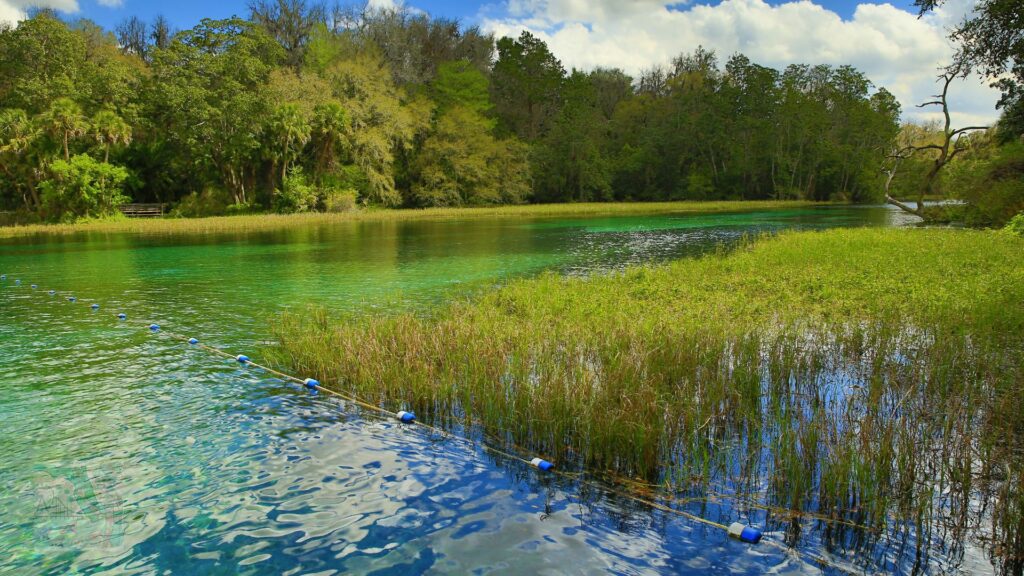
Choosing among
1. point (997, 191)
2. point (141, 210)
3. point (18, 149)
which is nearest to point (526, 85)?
point (141, 210)

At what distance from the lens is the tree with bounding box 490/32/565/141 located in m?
82.7

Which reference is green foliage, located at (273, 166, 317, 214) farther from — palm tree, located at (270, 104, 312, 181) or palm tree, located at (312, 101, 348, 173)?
palm tree, located at (312, 101, 348, 173)

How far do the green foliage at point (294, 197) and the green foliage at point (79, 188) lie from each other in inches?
450

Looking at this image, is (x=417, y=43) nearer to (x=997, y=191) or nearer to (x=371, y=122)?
(x=371, y=122)

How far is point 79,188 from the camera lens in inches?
1762

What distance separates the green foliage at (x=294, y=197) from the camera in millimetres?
52844

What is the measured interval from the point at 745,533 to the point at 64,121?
5296cm

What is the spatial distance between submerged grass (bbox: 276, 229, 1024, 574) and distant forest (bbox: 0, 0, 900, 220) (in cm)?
4489

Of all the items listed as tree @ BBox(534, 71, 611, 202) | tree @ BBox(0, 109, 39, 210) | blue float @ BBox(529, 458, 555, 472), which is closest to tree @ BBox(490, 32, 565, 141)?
tree @ BBox(534, 71, 611, 202)

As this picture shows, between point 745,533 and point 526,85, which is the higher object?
point 526,85

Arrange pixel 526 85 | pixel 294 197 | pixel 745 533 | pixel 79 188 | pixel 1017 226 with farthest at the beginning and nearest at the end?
pixel 526 85
pixel 294 197
pixel 79 188
pixel 1017 226
pixel 745 533

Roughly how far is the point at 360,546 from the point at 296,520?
0.70 metres

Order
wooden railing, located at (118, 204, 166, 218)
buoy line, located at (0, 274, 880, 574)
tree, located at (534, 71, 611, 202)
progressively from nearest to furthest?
1. buoy line, located at (0, 274, 880, 574)
2. wooden railing, located at (118, 204, 166, 218)
3. tree, located at (534, 71, 611, 202)

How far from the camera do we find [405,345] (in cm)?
870
